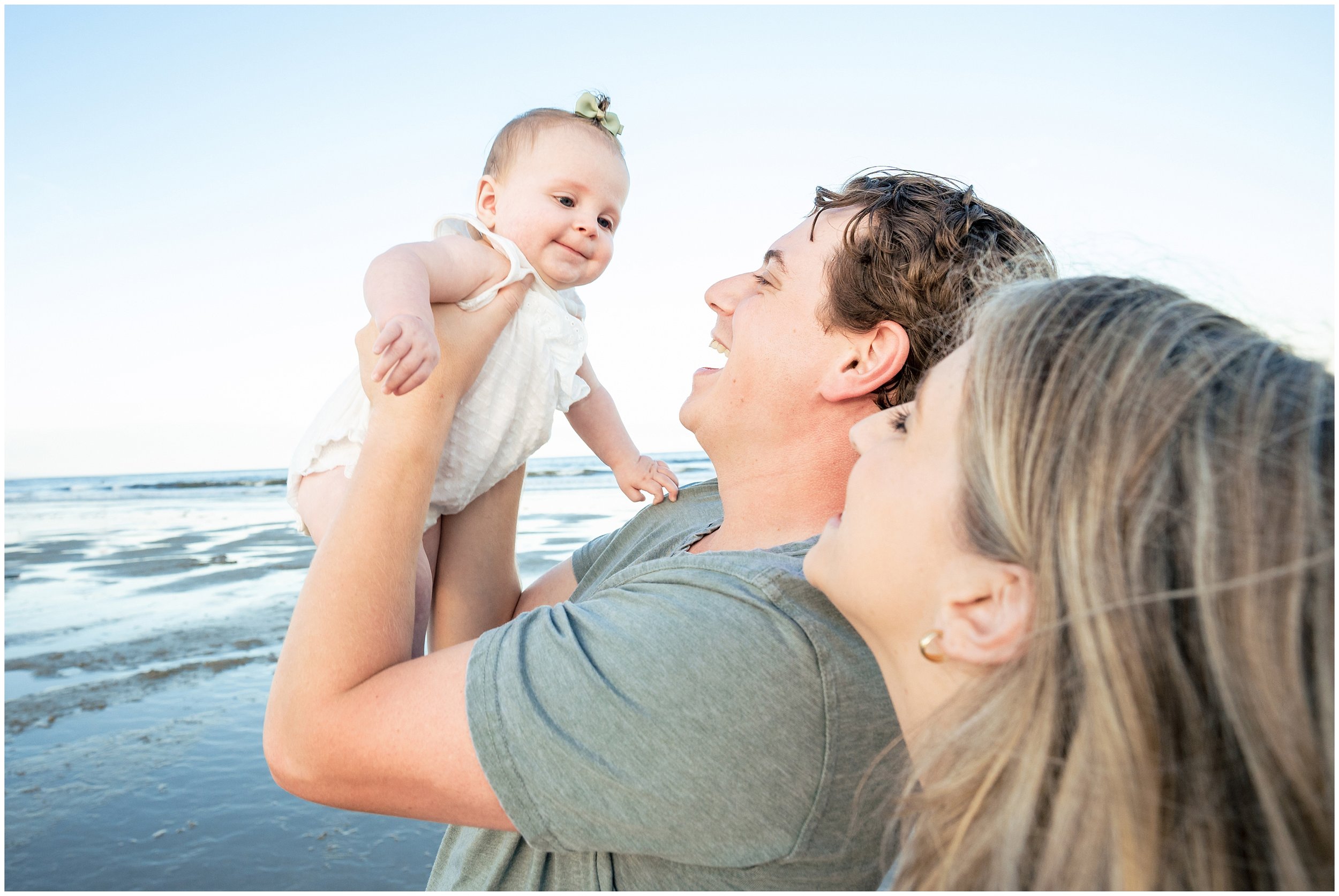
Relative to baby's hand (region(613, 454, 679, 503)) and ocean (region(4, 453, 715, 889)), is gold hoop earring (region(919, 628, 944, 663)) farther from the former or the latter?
ocean (region(4, 453, 715, 889))

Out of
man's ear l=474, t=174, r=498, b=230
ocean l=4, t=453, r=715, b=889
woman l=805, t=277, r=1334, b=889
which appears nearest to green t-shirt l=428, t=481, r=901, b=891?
woman l=805, t=277, r=1334, b=889

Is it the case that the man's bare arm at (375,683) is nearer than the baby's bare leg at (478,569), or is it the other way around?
the man's bare arm at (375,683)

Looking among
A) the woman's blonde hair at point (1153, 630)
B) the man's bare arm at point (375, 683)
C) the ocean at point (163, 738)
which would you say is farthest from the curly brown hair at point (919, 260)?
the ocean at point (163, 738)

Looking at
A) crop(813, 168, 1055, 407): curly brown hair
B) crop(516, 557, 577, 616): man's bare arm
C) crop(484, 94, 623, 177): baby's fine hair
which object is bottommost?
→ crop(516, 557, 577, 616): man's bare arm

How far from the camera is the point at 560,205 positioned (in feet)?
8.59

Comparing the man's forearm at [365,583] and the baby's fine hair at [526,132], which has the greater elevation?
the baby's fine hair at [526,132]

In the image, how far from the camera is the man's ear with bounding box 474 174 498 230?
2.68 m

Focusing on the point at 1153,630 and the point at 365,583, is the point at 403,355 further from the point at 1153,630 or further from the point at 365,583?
the point at 1153,630

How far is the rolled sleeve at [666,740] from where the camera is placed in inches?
46.9

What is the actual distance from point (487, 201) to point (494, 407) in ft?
2.69

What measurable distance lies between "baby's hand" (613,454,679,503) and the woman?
126 cm

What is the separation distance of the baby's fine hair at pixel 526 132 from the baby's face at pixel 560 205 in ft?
0.08

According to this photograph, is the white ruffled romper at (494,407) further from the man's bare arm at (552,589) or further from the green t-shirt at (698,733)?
the green t-shirt at (698,733)

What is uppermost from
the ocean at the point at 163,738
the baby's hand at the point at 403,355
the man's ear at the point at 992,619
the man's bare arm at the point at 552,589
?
the baby's hand at the point at 403,355
